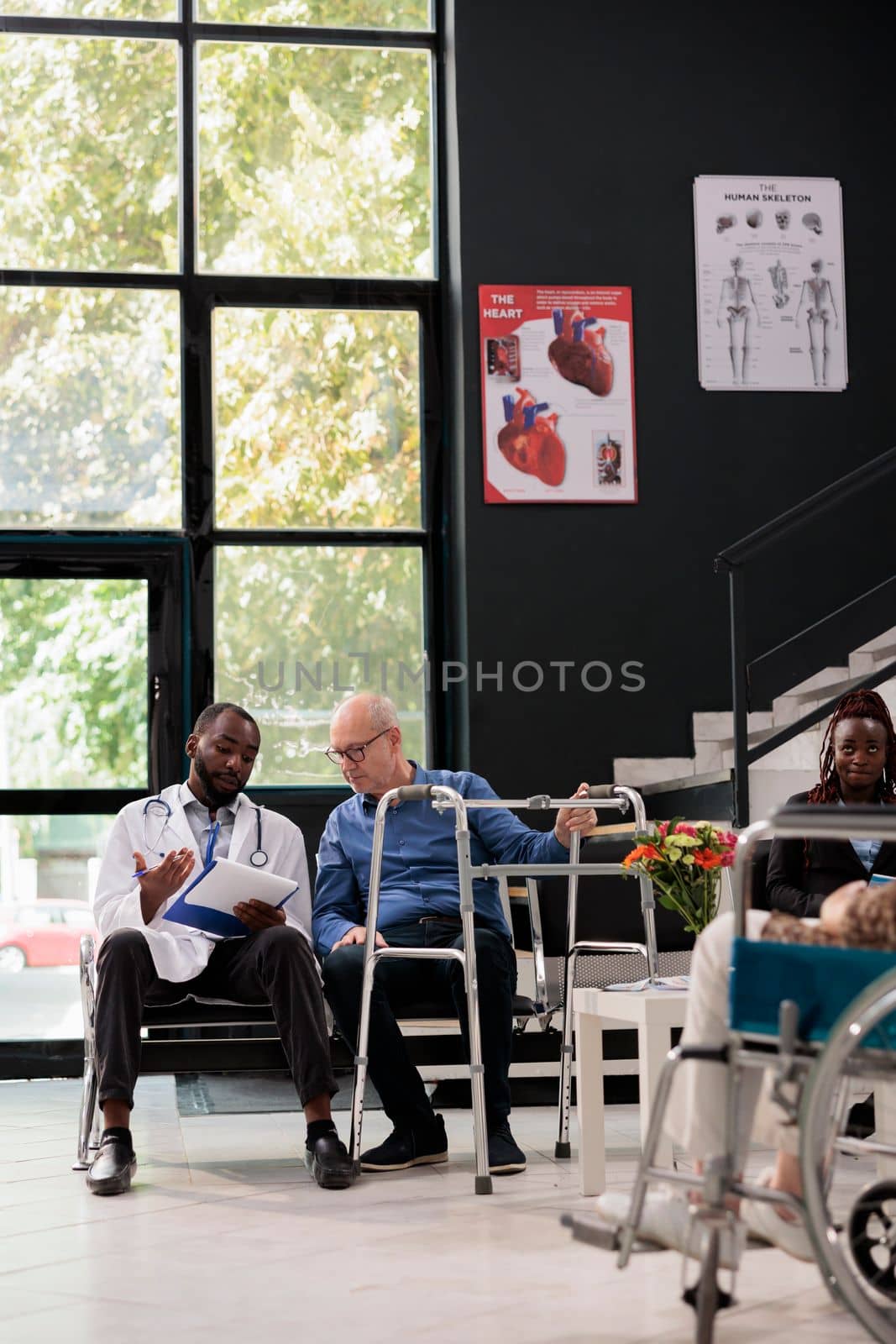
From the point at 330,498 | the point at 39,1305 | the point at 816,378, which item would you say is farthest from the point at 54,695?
the point at 39,1305

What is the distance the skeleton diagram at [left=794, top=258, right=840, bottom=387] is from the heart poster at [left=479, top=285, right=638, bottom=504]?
68 cm

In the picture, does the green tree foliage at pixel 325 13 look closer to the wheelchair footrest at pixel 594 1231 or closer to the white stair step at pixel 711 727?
the white stair step at pixel 711 727

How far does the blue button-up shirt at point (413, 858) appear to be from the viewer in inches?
152

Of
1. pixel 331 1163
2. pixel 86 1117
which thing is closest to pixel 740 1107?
pixel 331 1163

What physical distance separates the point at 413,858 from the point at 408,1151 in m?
0.68

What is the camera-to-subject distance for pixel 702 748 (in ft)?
19.0

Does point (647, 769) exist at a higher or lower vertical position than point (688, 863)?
higher

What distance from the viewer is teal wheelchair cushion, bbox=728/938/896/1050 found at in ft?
6.56

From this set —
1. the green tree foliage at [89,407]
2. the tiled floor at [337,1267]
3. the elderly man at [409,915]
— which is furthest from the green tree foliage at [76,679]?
the tiled floor at [337,1267]

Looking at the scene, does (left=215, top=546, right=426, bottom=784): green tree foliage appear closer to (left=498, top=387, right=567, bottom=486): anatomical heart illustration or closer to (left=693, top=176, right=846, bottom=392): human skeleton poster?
(left=498, top=387, right=567, bottom=486): anatomical heart illustration

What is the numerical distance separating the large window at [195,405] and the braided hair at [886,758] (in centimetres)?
225

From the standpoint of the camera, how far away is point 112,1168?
3.40 m

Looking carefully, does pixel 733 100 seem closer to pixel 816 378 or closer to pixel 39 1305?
pixel 816 378

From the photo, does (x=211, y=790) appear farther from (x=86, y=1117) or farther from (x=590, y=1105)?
(x=590, y=1105)
